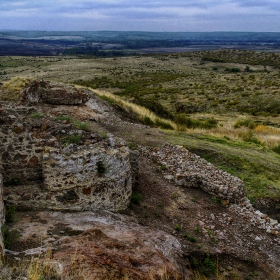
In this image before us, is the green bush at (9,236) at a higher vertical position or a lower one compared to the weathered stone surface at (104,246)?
higher

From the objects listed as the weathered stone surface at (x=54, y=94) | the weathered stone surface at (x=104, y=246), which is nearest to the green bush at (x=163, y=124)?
the weathered stone surface at (x=54, y=94)

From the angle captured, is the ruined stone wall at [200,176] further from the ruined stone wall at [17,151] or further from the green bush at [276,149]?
the green bush at [276,149]

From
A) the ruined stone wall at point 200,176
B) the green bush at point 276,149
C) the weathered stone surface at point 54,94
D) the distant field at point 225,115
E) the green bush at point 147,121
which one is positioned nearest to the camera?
the ruined stone wall at point 200,176

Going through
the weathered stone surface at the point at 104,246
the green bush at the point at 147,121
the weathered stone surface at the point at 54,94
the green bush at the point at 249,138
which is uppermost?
the weathered stone surface at the point at 54,94

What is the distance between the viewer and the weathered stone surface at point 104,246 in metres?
5.05

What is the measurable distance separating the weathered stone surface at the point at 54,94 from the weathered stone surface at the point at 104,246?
1185cm

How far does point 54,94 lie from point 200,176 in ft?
36.4

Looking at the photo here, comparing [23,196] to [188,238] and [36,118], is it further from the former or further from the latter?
[188,238]

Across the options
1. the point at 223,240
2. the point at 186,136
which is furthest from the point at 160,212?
the point at 186,136

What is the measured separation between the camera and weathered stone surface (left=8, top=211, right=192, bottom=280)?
199 inches

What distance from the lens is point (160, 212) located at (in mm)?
9031

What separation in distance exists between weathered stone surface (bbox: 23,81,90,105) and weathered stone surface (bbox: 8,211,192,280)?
11.8m

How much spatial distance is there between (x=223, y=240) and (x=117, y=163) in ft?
11.8

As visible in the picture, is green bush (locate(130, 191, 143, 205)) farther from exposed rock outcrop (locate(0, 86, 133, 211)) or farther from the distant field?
the distant field
